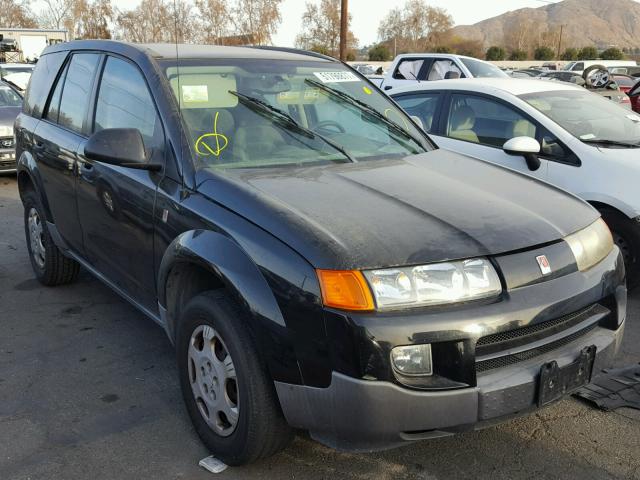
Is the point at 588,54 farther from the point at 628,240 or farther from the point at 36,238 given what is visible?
the point at 36,238

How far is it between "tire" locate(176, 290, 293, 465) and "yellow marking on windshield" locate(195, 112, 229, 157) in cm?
73

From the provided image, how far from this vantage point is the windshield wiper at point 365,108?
3932 millimetres

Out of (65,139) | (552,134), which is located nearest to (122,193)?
(65,139)

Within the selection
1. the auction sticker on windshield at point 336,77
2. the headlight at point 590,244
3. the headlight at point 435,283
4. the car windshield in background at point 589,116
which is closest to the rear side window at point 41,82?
the auction sticker on windshield at point 336,77

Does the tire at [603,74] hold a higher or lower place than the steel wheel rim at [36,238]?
higher

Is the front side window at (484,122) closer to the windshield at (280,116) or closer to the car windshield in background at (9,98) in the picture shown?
the windshield at (280,116)

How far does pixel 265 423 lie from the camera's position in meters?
2.60

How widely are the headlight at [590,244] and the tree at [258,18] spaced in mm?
21350

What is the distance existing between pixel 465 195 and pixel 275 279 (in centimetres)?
104

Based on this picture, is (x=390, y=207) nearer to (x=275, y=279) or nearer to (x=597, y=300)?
(x=275, y=279)

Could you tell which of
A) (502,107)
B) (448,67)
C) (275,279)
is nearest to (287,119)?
(275,279)

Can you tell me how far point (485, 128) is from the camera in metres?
5.88

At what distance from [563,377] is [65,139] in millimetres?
3302

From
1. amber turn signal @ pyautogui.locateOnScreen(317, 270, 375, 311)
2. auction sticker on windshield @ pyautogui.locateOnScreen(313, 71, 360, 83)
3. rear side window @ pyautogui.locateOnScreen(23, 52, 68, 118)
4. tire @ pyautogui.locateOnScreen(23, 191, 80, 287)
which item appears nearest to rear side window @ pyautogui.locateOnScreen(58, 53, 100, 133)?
rear side window @ pyautogui.locateOnScreen(23, 52, 68, 118)
